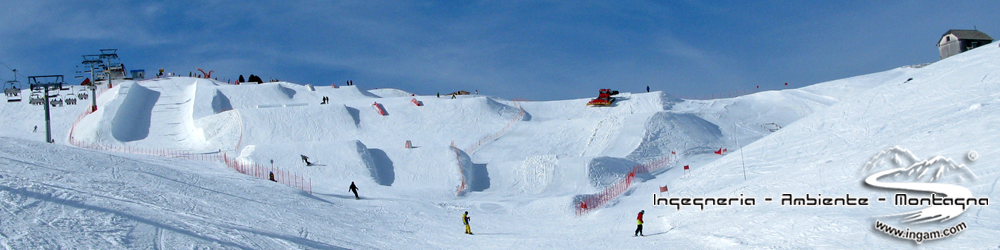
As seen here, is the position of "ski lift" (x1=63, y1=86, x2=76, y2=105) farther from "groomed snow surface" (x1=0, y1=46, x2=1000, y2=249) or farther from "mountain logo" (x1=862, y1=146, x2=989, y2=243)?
"mountain logo" (x1=862, y1=146, x2=989, y2=243)

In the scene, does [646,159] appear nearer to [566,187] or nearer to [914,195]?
[566,187]

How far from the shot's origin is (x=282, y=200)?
22312 millimetres

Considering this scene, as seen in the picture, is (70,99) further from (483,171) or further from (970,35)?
(970,35)

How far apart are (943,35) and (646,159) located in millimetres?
27288

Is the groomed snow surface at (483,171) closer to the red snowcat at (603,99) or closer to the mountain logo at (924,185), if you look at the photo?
the mountain logo at (924,185)

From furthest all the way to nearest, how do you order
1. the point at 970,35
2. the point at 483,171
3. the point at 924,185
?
the point at 970,35
the point at 483,171
the point at 924,185

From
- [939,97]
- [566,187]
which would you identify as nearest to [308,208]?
[566,187]

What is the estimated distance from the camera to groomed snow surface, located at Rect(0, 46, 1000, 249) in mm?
14898

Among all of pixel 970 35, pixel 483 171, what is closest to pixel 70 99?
pixel 483 171

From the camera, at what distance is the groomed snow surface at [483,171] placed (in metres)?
14.9

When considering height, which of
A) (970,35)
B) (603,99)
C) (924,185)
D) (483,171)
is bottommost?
(483,171)

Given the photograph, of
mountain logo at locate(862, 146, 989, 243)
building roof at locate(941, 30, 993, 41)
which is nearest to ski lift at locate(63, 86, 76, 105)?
mountain logo at locate(862, 146, 989, 243)

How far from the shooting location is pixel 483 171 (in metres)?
35.8

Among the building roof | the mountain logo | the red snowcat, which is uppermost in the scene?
the building roof
